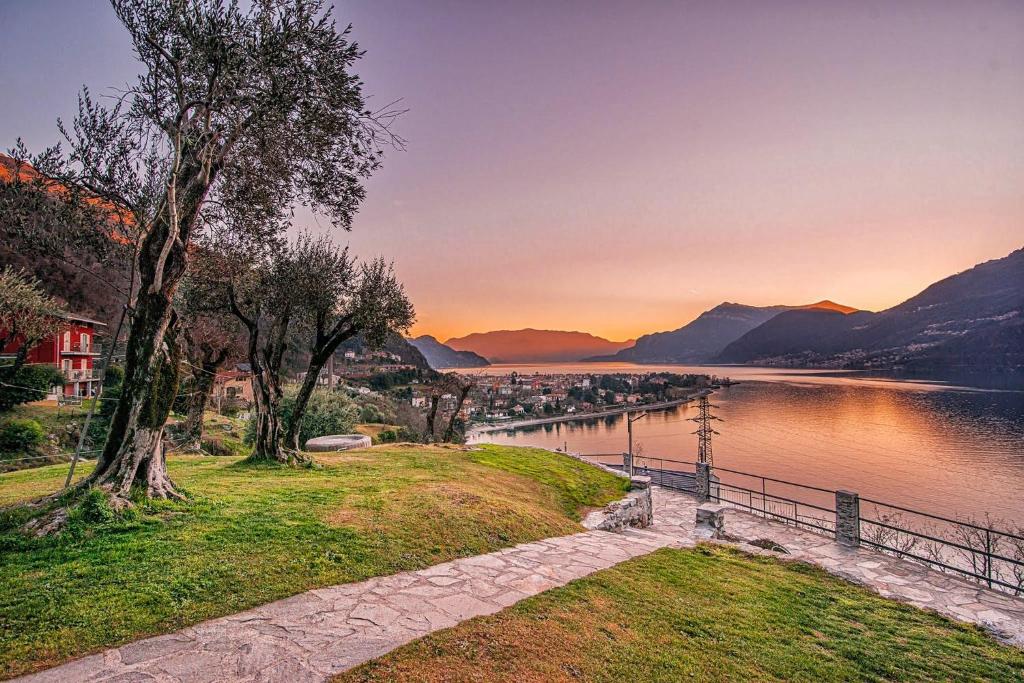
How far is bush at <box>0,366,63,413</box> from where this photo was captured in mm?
20922

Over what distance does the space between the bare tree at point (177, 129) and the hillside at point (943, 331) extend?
488 ft

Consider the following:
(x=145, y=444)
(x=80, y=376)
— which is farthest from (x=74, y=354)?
(x=145, y=444)

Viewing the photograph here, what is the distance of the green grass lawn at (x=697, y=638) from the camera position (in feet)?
12.4

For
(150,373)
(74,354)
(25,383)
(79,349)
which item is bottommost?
(25,383)

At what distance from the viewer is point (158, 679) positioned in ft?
10.3

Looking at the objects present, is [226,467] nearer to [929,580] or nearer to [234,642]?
[234,642]

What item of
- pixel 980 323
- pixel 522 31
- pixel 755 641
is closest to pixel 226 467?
pixel 755 641

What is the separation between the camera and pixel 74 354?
33.3 metres

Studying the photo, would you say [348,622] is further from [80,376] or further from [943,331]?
[943,331]

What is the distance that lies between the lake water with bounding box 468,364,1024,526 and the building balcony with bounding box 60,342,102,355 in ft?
113

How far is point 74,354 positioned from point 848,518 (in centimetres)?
4545

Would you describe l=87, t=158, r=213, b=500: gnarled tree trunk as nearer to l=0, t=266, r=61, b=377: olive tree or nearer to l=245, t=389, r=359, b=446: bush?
l=0, t=266, r=61, b=377: olive tree

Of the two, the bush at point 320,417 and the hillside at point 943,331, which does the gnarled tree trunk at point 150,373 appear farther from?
the hillside at point 943,331

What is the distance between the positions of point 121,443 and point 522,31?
55.0 ft
